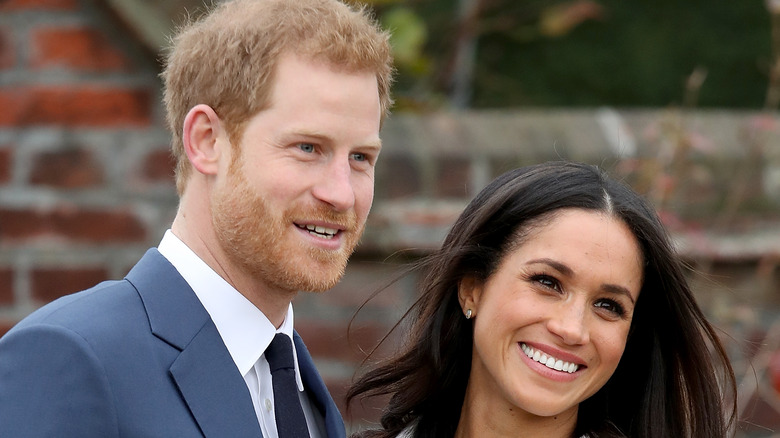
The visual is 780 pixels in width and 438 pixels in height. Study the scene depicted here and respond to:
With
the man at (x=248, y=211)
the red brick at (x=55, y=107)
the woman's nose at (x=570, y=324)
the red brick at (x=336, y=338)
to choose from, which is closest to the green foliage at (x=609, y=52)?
the red brick at (x=336, y=338)

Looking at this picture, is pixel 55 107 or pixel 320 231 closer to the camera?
pixel 320 231

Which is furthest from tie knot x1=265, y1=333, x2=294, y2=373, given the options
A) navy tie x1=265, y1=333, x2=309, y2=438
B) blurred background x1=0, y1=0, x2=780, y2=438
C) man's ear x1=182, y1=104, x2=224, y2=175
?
blurred background x1=0, y1=0, x2=780, y2=438

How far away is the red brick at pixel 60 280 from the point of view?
12.6ft

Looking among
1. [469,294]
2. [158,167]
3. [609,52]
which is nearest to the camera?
[469,294]

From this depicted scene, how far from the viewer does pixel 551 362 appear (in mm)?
2889

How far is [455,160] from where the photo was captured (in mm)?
4223

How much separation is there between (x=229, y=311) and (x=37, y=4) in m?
1.63

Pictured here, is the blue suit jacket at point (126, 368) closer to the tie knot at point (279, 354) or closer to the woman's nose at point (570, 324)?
the tie knot at point (279, 354)

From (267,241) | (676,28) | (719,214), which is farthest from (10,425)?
(676,28)

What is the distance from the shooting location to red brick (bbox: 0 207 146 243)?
3.81 m

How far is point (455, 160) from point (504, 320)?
4.39 feet

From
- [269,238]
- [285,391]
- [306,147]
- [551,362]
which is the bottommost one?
[285,391]

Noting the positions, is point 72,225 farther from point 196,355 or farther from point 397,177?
point 196,355

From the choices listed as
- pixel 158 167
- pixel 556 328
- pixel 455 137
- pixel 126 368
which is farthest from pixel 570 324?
pixel 158 167
